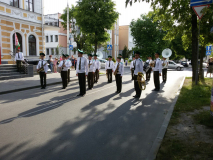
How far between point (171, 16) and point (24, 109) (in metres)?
11.3

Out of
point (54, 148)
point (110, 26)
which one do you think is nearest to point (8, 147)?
point (54, 148)

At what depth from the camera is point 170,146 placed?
3791 mm

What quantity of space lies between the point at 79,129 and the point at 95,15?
1623cm

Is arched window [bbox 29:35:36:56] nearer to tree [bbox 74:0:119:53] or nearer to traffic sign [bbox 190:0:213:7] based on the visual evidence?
tree [bbox 74:0:119:53]

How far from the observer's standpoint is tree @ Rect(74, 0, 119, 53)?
19.4 m

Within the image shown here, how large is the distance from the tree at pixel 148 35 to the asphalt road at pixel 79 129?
31930 millimetres

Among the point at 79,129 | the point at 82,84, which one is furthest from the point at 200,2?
the point at 79,129

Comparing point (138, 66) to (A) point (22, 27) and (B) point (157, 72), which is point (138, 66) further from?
(A) point (22, 27)

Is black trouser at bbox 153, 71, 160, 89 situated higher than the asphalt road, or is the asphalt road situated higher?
black trouser at bbox 153, 71, 160, 89

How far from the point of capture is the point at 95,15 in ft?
63.1

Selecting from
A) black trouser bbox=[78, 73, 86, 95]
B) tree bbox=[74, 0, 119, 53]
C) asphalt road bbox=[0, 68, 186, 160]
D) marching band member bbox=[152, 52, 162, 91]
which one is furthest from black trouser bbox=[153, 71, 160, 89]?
tree bbox=[74, 0, 119, 53]

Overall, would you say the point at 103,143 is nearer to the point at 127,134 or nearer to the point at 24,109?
the point at 127,134

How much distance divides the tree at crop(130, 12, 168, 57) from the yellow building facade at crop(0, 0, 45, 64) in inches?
862

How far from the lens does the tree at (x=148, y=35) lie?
37.8 metres
